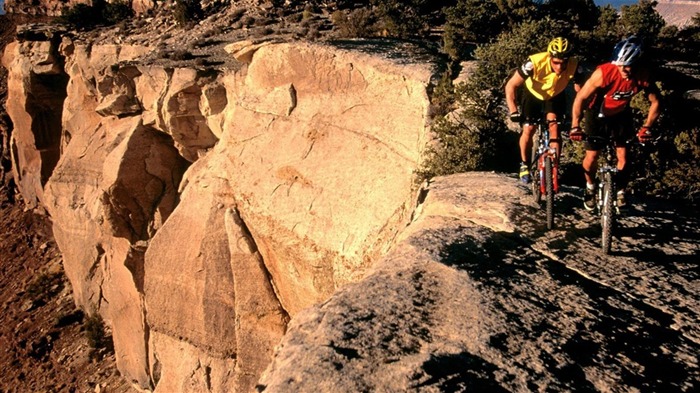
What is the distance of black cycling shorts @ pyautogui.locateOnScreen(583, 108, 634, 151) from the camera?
18.5 feet

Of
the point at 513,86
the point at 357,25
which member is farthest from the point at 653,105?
the point at 357,25

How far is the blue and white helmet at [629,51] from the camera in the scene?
196 inches

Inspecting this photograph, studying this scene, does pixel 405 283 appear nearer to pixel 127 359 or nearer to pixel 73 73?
pixel 127 359

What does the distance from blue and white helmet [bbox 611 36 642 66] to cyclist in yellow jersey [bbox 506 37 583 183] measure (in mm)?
754

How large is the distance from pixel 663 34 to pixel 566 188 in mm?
10139

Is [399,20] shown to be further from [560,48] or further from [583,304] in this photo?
[583,304]

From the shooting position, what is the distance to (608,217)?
5242mm

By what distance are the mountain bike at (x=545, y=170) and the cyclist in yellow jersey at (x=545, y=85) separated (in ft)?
0.28

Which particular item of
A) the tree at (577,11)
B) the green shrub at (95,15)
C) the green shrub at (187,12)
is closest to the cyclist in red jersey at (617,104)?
the tree at (577,11)

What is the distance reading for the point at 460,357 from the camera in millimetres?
3566

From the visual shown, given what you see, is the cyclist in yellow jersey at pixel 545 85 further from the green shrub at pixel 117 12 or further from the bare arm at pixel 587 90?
the green shrub at pixel 117 12

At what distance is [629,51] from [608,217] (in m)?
1.59

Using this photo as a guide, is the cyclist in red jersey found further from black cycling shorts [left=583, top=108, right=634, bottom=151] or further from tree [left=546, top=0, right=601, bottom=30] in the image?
tree [left=546, top=0, right=601, bottom=30]

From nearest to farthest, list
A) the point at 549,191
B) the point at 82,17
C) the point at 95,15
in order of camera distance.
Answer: the point at 549,191 < the point at 82,17 < the point at 95,15
